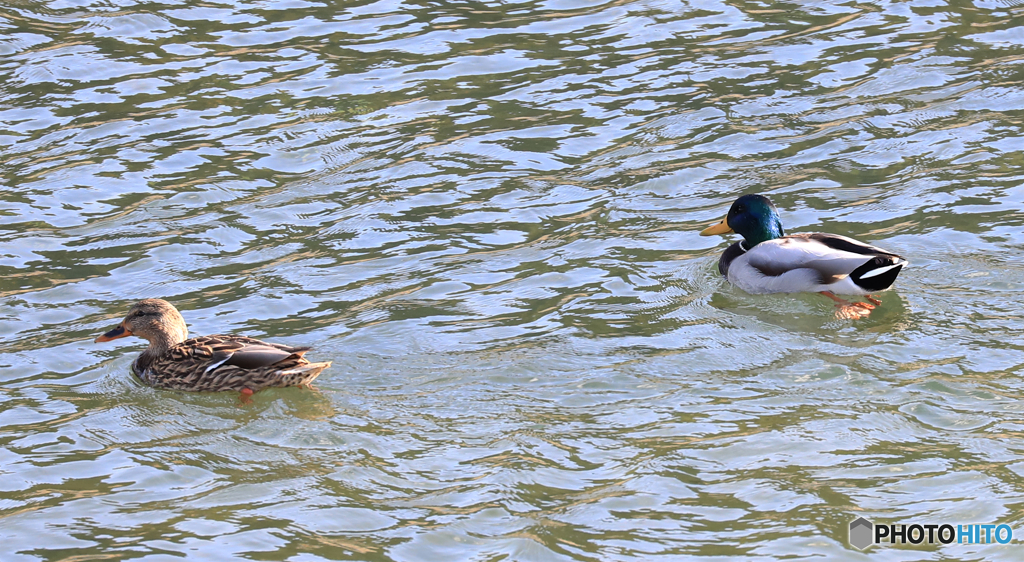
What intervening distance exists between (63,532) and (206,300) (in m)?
3.20

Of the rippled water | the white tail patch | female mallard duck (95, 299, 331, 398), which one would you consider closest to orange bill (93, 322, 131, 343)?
female mallard duck (95, 299, 331, 398)

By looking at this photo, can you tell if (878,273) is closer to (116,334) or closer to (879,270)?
(879,270)

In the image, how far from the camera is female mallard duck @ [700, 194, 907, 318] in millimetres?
8289

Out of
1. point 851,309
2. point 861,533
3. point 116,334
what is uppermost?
point 116,334

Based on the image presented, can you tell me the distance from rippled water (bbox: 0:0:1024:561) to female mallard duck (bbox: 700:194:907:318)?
0.17 meters

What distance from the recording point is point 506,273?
9117 millimetres

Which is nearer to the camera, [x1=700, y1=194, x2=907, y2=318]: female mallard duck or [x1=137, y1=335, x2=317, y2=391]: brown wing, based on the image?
[x1=137, y1=335, x2=317, y2=391]: brown wing

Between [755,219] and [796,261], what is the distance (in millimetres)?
Answer: 746

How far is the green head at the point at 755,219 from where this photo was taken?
30.6ft

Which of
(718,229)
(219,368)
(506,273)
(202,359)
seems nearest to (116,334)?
(202,359)

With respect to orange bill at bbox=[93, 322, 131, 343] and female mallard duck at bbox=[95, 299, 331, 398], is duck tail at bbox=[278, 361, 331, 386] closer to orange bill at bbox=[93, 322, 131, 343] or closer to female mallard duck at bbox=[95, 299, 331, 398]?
female mallard duck at bbox=[95, 299, 331, 398]

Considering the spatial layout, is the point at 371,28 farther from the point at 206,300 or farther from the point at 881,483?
the point at 881,483

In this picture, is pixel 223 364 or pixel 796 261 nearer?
pixel 223 364

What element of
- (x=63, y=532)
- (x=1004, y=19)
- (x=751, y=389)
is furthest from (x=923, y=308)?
(x=1004, y=19)
